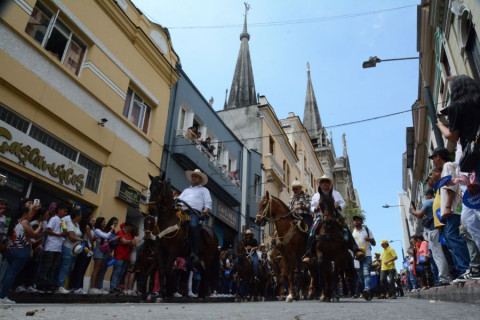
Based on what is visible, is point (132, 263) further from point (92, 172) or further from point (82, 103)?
point (82, 103)

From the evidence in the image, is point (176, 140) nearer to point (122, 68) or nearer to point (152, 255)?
point (122, 68)

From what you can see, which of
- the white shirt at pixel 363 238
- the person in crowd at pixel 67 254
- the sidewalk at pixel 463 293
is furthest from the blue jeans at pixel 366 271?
the person in crowd at pixel 67 254

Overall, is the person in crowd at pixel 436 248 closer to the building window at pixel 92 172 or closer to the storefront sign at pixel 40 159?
the storefront sign at pixel 40 159

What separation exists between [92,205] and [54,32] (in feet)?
18.5

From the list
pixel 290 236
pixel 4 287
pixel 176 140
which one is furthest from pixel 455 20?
pixel 4 287

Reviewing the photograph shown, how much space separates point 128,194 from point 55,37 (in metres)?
5.69

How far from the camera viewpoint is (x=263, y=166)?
26.9 metres

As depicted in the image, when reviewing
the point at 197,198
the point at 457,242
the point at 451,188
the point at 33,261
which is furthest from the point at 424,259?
the point at 33,261

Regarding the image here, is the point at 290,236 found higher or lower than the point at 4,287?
higher

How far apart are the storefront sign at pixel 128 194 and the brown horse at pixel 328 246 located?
8.14m

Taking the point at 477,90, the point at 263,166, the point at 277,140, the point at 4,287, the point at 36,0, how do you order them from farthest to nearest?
the point at 277,140
the point at 263,166
the point at 36,0
the point at 4,287
the point at 477,90

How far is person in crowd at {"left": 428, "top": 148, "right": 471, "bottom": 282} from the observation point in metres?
4.80

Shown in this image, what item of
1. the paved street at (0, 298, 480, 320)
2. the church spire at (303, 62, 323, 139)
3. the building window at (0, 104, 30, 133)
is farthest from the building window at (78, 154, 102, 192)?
the church spire at (303, 62, 323, 139)

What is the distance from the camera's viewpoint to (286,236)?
7812 millimetres
